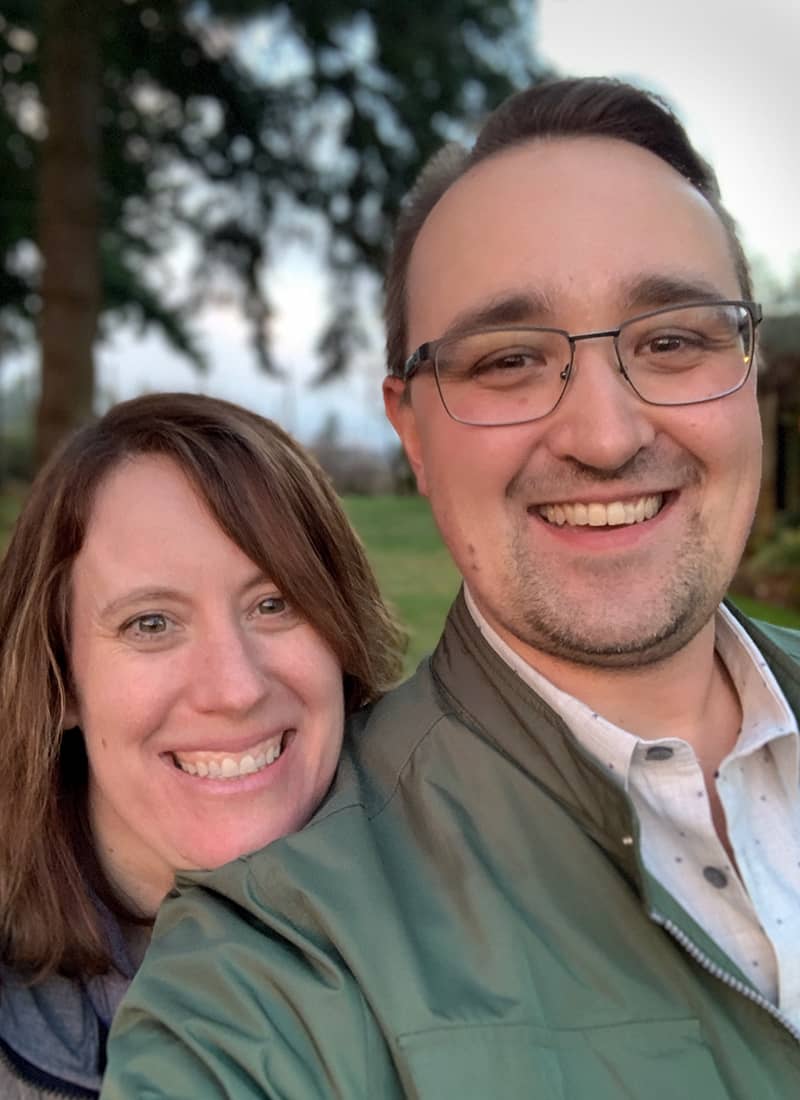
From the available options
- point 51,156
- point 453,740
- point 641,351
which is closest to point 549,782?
point 453,740

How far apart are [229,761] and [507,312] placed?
95cm

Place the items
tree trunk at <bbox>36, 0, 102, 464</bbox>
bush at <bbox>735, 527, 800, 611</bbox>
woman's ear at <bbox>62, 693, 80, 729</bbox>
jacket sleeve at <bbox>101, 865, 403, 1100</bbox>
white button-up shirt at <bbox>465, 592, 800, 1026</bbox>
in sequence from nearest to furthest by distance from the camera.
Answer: jacket sleeve at <bbox>101, 865, 403, 1100</bbox>
white button-up shirt at <bbox>465, 592, 800, 1026</bbox>
woman's ear at <bbox>62, 693, 80, 729</bbox>
tree trunk at <bbox>36, 0, 102, 464</bbox>
bush at <bbox>735, 527, 800, 611</bbox>

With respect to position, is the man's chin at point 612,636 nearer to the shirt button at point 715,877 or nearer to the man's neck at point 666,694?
the man's neck at point 666,694

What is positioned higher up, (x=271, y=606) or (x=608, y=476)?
(x=608, y=476)

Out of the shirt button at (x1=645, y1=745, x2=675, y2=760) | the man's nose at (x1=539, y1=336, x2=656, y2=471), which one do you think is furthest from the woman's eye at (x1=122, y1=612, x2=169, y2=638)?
the shirt button at (x1=645, y1=745, x2=675, y2=760)

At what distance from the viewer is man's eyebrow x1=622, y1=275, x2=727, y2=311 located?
170 cm

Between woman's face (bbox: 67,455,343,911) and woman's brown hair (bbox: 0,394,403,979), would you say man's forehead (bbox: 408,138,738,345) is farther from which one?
woman's face (bbox: 67,455,343,911)

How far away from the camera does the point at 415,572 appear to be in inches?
256

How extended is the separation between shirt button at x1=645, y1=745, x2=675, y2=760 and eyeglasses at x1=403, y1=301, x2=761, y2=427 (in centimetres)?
59

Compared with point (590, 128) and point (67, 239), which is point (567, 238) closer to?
point (590, 128)

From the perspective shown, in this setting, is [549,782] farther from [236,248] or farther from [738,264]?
[236,248]

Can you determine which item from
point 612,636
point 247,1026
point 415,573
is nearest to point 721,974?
point 612,636

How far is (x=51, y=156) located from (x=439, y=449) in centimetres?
522

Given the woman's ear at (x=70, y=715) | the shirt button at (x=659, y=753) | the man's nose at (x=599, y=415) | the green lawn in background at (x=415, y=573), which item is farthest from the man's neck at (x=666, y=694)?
the green lawn in background at (x=415, y=573)
